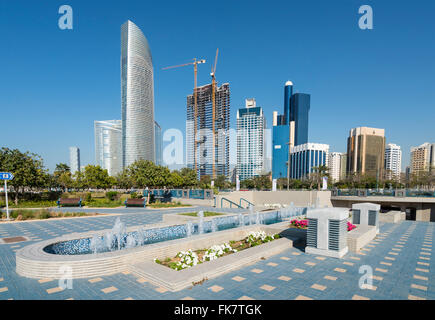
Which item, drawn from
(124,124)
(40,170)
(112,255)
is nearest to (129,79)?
(124,124)

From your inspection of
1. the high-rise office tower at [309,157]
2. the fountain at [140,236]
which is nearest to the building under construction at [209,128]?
the high-rise office tower at [309,157]

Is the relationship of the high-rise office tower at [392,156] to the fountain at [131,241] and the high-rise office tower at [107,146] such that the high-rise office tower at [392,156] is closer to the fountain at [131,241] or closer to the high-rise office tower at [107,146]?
the fountain at [131,241]

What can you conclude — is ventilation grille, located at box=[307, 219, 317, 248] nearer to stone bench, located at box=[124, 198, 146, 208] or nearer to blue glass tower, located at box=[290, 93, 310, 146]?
stone bench, located at box=[124, 198, 146, 208]

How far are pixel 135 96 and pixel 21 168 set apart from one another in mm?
93044

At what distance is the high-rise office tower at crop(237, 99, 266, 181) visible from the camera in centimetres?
14912

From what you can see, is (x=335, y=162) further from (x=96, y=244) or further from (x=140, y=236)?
(x=96, y=244)

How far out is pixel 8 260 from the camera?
21.4 ft

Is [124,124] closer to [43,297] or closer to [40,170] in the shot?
[40,170]

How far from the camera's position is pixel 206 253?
6.71m

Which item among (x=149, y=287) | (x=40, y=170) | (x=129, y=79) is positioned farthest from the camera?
(x=129, y=79)

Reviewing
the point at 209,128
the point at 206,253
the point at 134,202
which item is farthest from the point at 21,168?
the point at 209,128

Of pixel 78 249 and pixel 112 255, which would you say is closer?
pixel 112 255

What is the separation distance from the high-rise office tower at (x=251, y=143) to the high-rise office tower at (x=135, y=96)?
63638 mm
